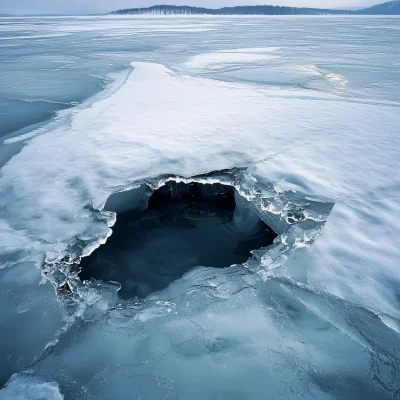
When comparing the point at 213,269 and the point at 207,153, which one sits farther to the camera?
the point at 207,153

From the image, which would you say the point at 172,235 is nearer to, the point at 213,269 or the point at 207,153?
the point at 213,269

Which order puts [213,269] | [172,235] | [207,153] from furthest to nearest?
[207,153] < [172,235] < [213,269]

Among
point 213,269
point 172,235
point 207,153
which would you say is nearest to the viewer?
point 213,269

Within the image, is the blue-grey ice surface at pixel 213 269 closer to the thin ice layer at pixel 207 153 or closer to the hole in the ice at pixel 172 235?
the thin ice layer at pixel 207 153

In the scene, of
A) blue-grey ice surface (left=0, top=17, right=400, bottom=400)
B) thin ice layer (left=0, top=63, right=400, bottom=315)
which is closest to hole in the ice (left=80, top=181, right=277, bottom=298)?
blue-grey ice surface (left=0, top=17, right=400, bottom=400)

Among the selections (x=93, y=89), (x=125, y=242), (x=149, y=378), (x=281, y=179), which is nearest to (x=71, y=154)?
(x=125, y=242)

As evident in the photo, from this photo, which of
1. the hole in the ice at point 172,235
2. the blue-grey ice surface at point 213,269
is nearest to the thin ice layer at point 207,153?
the blue-grey ice surface at point 213,269

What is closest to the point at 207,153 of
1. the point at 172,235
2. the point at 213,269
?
the point at 172,235
